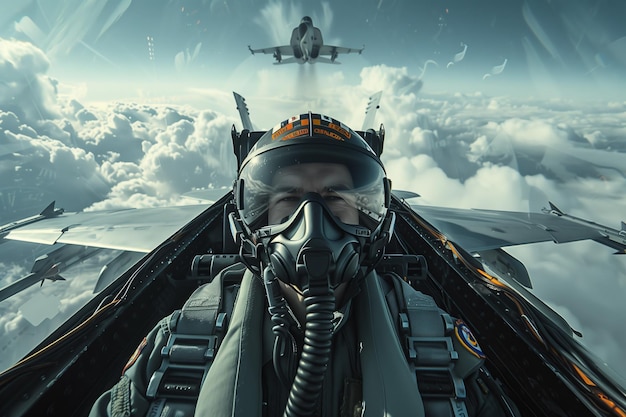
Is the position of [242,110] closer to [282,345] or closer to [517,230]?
[282,345]

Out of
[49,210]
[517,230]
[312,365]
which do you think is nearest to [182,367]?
[312,365]

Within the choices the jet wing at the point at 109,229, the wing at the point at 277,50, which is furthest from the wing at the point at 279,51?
the jet wing at the point at 109,229

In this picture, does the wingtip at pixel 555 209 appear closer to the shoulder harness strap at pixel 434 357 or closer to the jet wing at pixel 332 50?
the shoulder harness strap at pixel 434 357

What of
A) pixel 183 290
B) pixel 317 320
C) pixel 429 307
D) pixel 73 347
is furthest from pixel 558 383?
pixel 183 290

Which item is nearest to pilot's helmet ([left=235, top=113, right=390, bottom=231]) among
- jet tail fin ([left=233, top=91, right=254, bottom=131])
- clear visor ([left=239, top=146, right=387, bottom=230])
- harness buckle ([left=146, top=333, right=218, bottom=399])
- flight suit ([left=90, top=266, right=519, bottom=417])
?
clear visor ([left=239, top=146, right=387, bottom=230])

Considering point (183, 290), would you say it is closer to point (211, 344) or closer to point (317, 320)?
point (211, 344)
